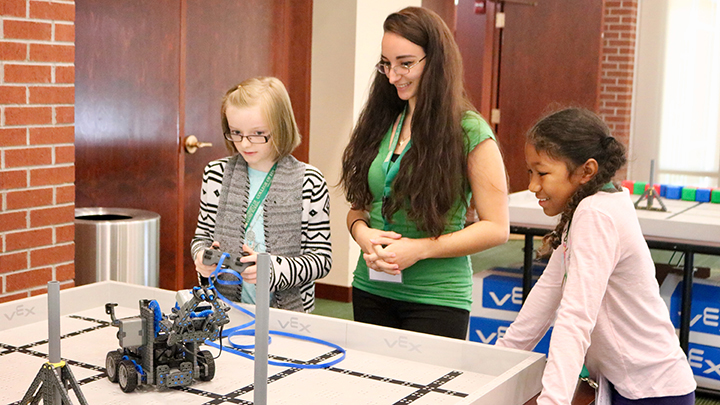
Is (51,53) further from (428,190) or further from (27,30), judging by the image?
(428,190)

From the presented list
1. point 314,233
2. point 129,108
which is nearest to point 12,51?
point 129,108

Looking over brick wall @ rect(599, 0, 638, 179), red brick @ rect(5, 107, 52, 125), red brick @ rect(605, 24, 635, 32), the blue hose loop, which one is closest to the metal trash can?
red brick @ rect(5, 107, 52, 125)

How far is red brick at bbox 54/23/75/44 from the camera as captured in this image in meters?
2.53

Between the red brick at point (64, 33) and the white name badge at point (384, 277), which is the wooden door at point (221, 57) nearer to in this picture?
the red brick at point (64, 33)

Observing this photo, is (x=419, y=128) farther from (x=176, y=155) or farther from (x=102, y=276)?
(x=176, y=155)

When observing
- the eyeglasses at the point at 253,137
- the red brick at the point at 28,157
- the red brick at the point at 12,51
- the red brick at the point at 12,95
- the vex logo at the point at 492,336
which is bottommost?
the vex logo at the point at 492,336

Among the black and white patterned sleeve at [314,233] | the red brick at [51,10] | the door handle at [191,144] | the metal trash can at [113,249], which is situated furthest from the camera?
the door handle at [191,144]

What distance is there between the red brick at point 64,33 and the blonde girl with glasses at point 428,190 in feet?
4.18

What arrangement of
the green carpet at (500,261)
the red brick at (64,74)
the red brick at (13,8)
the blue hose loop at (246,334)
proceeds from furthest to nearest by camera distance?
1. the green carpet at (500,261)
2. the red brick at (64,74)
3. the red brick at (13,8)
4. the blue hose loop at (246,334)

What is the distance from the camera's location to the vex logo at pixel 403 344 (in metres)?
1.43

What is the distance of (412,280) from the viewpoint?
180 cm

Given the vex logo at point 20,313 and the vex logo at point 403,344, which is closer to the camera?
the vex logo at point 403,344

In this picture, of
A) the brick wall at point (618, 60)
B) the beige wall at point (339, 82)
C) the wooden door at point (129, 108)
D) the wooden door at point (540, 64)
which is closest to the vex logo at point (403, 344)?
the wooden door at point (129, 108)

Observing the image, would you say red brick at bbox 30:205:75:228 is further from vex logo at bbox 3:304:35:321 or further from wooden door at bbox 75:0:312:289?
vex logo at bbox 3:304:35:321
